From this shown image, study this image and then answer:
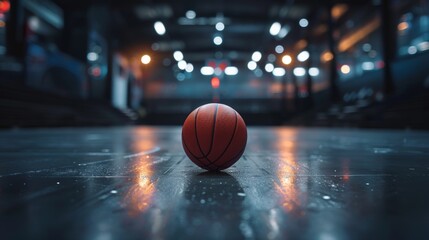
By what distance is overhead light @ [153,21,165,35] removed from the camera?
20266mm

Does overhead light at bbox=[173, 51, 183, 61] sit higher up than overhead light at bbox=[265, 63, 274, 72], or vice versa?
overhead light at bbox=[173, 51, 183, 61]

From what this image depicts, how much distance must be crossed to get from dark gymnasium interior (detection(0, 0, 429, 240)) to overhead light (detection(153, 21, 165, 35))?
0.51ft

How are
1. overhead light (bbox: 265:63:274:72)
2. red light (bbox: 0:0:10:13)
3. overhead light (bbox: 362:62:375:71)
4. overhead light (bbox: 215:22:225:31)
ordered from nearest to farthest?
red light (bbox: 0:0:10:13)
overhead light (bbox: 215:22:225:31)
overhead light (bbox: 362:62:375:71)
overhead light (bbox: 265:63:274:72)

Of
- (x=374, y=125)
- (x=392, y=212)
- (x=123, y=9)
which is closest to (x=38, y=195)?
(x=392, y=212)

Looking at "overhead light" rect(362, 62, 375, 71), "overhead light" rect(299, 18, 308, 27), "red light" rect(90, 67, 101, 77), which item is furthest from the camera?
"red light" rect(90, 67, 101, 77)

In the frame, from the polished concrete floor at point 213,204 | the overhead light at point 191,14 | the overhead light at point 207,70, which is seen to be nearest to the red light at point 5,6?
the overhead light at point 191,14

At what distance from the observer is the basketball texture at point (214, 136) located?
194cm

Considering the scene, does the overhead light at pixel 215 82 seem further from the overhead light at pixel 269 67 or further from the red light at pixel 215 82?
the overhead light at pixel 269 67

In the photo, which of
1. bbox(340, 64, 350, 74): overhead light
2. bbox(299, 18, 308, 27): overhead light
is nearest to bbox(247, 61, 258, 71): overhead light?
bbox(340, 64, 350, 74): overhead light

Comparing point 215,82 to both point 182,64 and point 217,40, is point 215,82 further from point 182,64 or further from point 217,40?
point 217,40

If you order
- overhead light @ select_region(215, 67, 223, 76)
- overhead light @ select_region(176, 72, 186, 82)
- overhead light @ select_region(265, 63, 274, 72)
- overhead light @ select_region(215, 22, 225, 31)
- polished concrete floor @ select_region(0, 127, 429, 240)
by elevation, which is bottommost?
polished concrete floor @ select_region(0, 127, 429, 240)

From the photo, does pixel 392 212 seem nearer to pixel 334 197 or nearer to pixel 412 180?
pixel 334 197

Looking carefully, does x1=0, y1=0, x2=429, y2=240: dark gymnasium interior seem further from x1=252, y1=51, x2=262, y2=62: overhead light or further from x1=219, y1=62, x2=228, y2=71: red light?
x1=252, y1=51, x2=262, y2=62: overhead light

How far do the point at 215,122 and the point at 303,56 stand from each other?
77.1ft
